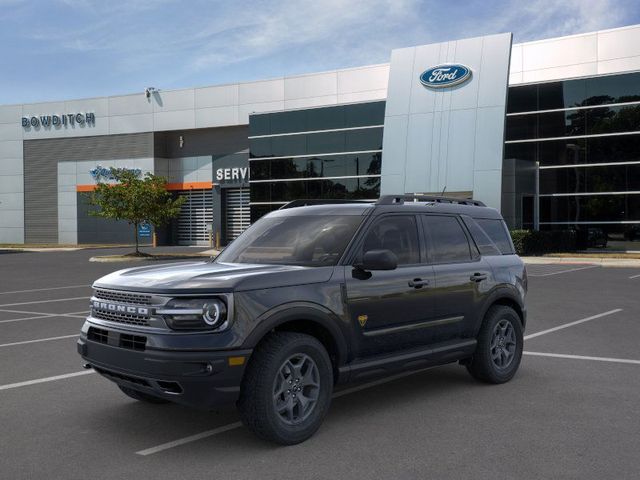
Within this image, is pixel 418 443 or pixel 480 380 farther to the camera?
pixel 480 380

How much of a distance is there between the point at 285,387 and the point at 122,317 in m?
1.29

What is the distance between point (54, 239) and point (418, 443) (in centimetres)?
5112

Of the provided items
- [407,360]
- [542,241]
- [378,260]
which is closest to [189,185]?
[542,241]

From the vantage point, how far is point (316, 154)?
126 ft

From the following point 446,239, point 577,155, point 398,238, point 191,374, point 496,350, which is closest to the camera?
point 191,374

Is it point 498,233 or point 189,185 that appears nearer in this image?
point 498,233

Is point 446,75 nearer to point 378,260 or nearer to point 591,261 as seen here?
point 591,261

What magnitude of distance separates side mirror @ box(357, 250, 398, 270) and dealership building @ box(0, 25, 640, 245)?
2666cm

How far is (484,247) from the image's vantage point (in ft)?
22.7

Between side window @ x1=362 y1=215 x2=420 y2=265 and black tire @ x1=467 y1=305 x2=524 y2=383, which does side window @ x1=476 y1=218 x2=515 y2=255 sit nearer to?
black tire @ x1=467 y1=305 x2=524 y2=383

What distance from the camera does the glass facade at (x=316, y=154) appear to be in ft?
120

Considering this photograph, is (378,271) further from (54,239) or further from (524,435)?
(54,239)

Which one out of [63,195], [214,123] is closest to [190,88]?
[214,123]

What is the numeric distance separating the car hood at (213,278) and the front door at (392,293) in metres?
0.36
